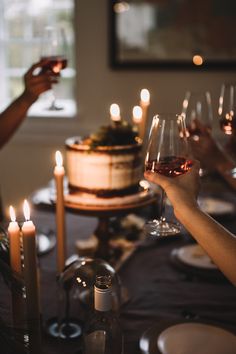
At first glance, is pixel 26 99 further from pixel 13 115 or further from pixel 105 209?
pixel 105 209

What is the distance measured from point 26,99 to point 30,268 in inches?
36.0

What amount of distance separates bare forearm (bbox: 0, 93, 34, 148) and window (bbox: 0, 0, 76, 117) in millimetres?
1669

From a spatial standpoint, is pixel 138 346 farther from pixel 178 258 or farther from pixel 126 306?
pixel 178 258

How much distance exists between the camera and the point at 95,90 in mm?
3289

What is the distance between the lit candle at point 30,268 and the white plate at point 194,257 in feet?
2.05

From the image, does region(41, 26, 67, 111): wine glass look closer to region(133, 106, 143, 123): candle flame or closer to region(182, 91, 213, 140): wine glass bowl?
region(133, 106, 143, 123): candle flame

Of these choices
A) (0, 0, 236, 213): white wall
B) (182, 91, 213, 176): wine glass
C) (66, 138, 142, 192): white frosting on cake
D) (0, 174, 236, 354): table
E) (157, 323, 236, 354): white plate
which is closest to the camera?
(157, 323, 236, 354): white plate

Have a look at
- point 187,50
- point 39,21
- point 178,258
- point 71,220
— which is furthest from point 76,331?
point 39,21

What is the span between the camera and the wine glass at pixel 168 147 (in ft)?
3.03

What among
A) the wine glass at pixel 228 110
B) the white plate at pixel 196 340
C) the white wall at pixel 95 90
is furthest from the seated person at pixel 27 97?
the white wall at pixel 95 90

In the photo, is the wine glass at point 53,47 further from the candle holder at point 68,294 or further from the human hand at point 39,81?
the candle holder at point 68,294

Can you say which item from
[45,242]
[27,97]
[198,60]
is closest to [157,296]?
[45,242]

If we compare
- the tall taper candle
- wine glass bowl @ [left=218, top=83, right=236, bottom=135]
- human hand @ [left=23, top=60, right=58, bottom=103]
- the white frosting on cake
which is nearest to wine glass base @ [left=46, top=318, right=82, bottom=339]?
the tall taper candle

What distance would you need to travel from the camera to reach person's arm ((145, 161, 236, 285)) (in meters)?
0.83
